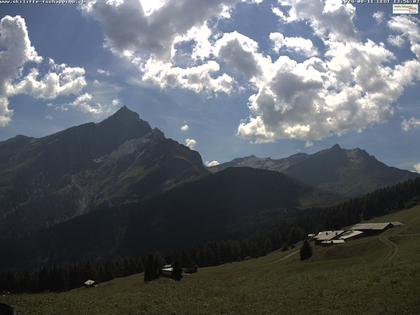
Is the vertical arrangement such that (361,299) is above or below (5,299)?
below

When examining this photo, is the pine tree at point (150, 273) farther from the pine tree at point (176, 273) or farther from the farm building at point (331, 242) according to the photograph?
the farm building at point (331, 242)

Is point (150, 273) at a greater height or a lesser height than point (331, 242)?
greater

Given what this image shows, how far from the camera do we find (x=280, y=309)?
41188 millimetres

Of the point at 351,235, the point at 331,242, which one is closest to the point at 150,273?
the point at 331,242

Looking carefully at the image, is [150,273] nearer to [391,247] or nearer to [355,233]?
[391,247]

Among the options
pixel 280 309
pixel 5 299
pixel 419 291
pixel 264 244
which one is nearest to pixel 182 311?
pixel 280 309

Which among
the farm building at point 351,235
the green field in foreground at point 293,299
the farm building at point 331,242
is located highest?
the green field in foreground at point 293,299

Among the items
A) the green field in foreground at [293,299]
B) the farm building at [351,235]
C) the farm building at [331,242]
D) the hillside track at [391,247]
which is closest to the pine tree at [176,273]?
the hillside track at [391,247]

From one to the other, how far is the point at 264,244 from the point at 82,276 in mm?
71762

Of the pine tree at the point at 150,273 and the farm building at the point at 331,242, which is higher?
the pine tree at the point at 150,273

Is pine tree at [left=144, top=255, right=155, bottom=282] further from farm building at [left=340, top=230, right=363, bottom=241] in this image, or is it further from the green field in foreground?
farm building at [left=340, top=230, right=363, bottom=241]

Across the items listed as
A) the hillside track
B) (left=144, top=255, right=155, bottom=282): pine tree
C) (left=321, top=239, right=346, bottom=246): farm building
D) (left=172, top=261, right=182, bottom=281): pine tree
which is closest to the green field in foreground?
the hillside track

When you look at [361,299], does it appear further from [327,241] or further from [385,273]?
[327,241]

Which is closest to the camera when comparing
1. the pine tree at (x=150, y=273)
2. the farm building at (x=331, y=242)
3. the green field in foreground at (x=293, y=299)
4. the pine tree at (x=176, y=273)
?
the green field in foreground at (x=293, y=299)
